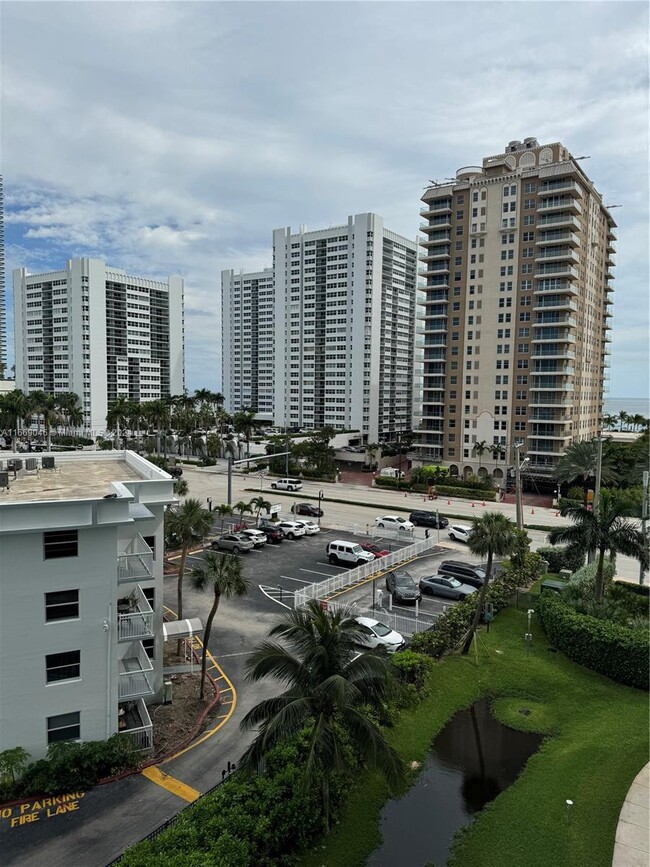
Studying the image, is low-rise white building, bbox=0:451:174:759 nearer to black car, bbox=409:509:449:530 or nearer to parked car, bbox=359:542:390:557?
parked car, bbox=359:542:390:557

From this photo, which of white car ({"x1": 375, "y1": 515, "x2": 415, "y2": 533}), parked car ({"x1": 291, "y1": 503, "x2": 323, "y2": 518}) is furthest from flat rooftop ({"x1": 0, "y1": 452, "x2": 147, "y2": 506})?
parked car ({"x1": 291, "y1": 503, "x2": 323, "y2": 518})

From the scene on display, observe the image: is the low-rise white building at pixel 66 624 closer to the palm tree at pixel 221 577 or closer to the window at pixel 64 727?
the window at pixel 64 727

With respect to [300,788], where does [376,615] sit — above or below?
below

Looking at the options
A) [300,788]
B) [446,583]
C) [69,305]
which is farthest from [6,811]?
[69,305]

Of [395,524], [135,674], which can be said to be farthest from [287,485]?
[135,674]

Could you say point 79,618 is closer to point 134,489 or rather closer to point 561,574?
point 134,489

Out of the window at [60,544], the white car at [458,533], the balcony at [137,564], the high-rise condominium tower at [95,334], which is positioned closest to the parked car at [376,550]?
the white car at [458,533]

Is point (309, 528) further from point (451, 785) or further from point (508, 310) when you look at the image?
point (508, 310)
